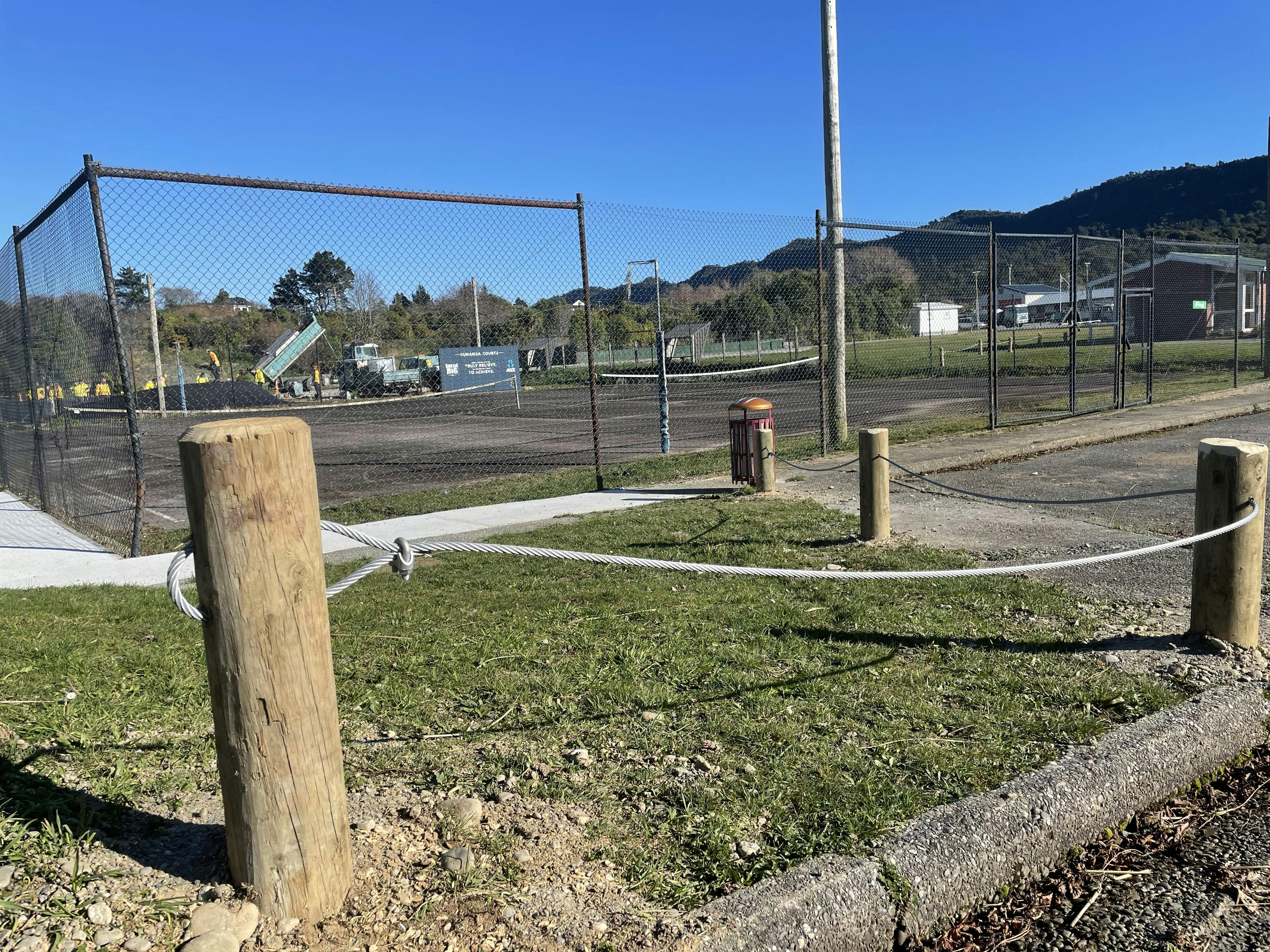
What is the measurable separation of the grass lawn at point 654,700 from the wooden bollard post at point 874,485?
121 cm

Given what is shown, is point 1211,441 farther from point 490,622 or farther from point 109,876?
point 109,876

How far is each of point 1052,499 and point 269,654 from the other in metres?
7.95

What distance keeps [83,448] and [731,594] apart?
23.9 ft

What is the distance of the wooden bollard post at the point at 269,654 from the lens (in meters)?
2.08

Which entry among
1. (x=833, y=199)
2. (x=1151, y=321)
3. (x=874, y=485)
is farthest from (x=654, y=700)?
(x=1151, y=321)

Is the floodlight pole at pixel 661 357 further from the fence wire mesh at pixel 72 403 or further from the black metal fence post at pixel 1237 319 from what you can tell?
the black metal fence post at pixel 1237 319

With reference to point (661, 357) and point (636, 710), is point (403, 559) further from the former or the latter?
point (661, 357)

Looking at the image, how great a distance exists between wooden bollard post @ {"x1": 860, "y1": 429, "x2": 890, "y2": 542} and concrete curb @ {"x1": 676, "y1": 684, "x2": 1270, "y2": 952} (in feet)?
10.3

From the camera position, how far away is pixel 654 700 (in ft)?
12.2

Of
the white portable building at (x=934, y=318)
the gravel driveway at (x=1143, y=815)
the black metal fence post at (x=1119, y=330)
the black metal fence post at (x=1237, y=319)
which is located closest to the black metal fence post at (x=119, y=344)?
the gravel driveway at (x=1143, y=815)

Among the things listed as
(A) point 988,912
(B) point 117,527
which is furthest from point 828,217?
(A) point 988,912

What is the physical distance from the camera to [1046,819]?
2850 mm

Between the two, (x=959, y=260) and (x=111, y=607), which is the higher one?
(x=959, y=260)

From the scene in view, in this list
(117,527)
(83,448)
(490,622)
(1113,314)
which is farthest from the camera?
(1113,314)
